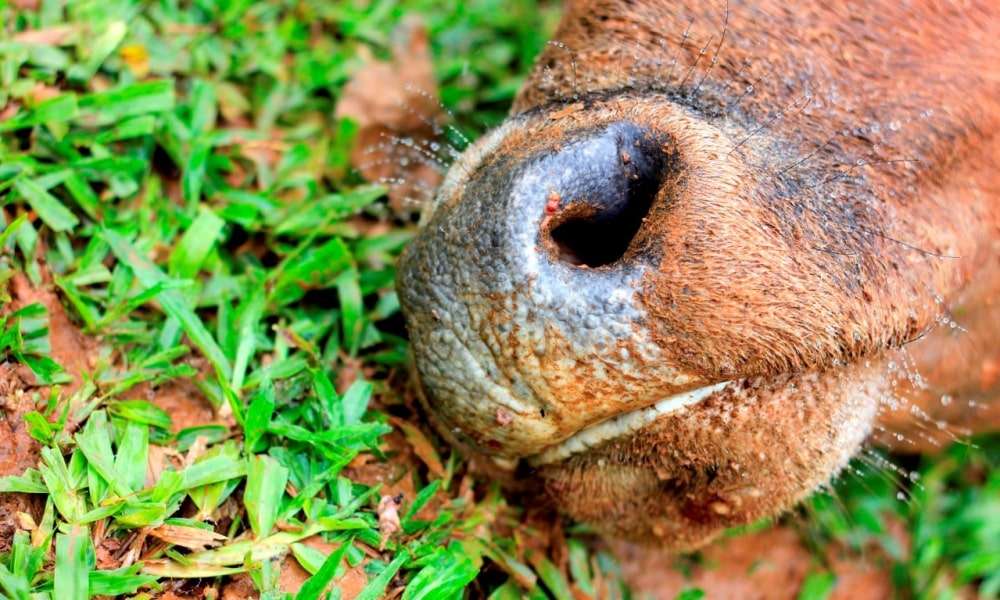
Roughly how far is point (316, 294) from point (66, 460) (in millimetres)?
991

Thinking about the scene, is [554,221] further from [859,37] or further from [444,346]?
[859,37]

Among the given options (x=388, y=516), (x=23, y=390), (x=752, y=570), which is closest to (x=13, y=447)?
(x=23, y=390)

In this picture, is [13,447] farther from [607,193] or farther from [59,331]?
[607,193]

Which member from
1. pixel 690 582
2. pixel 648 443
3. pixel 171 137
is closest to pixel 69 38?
pixel 171 137

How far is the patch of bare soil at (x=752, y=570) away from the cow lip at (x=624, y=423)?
1032 millimetres

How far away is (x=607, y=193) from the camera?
230 centimetres

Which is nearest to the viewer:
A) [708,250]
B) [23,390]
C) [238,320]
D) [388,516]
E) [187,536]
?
[708,250]

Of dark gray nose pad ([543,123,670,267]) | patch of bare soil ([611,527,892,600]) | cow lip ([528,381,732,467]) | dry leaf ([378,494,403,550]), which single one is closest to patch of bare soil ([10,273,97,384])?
dry leaf ([378,494,403,550])

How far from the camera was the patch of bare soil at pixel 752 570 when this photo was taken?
11.5ft

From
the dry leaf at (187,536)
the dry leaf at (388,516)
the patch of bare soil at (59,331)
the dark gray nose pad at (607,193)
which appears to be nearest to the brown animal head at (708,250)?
the dark gray nose pad at (607,193)

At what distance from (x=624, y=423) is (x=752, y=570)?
5.23ft

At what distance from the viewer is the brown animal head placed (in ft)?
7.23

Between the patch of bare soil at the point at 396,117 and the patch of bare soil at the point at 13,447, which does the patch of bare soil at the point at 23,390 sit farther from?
the patch of bare soil at the point at 396,117

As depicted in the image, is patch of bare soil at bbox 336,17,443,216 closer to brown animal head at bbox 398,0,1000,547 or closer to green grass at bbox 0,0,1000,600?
green grass at bbox 0,0,1000,600
